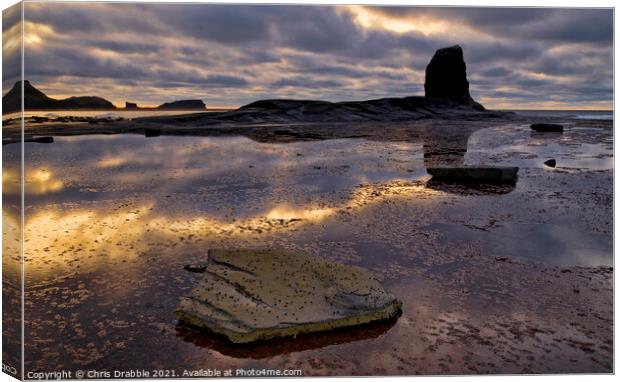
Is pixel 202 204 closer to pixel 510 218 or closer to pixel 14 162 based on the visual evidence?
pixel 14 162

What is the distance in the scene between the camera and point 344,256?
541cm

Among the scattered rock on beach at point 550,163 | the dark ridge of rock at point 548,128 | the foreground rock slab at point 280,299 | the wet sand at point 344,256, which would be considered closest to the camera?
the wet sand at point 344,256

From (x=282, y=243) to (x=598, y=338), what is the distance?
3231mm

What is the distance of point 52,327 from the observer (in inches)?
152

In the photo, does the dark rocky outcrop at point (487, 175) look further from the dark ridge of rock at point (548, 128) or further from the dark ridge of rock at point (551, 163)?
the dark ridge of rock at point (548, 128)

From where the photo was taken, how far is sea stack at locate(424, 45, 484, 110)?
1326 inches

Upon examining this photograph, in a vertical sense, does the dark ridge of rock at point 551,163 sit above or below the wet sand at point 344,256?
above

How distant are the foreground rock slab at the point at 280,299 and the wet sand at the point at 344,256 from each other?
0.37ft

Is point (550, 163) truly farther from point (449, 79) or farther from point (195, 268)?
point (449, 79)

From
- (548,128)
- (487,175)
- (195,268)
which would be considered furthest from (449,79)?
(195,268)

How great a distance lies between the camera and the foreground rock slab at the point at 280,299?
145 inches

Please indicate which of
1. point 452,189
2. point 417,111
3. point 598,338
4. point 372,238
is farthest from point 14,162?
point 417,111

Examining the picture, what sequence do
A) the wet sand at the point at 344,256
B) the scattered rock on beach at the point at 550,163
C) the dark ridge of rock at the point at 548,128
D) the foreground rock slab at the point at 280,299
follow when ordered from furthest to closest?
the dark ridge of rock at the point at 548,128 < the scattered rock on beach at the point at 550,163 < the foreground rock slab at the point at 280,299 < the wet sand at the point at 344,256

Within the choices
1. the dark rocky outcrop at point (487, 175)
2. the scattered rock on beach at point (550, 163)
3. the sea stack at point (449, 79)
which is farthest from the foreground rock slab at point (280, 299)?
the sea stack at point (449, 79)
